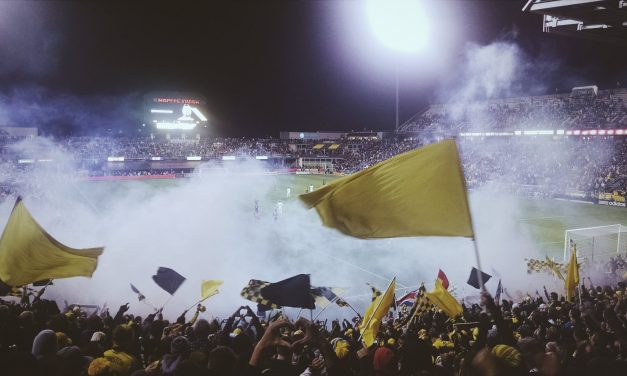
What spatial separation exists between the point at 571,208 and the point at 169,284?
29645 mm

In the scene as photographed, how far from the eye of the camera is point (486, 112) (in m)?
55.7

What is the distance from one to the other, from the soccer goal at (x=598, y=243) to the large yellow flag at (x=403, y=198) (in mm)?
14313

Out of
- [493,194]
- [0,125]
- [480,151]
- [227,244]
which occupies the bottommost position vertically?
[227,244]

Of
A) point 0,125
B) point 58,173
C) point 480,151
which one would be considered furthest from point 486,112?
point 0,125

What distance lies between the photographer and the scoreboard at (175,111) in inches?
2891

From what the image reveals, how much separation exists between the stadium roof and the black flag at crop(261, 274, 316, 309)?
5.91 meters

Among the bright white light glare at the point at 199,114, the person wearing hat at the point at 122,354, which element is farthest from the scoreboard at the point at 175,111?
the person wearing hat at the point at 122,354

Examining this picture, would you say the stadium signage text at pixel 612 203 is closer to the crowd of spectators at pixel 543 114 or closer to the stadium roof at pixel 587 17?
the crowd of spectators at pixel 543 114

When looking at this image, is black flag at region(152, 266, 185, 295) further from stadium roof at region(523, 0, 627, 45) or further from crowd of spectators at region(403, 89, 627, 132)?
crowd of spectators at region(403, 89, 627, 132)

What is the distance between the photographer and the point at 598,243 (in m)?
18.3

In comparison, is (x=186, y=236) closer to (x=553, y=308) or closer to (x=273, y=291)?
(x=273, y=291)

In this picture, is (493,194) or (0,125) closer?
(493,194)

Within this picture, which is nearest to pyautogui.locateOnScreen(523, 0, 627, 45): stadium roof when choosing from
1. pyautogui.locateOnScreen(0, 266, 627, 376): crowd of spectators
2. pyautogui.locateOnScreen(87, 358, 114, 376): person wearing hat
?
pyautogui.locateOnScreen(0, 266, 627, 376): crowd of spectators

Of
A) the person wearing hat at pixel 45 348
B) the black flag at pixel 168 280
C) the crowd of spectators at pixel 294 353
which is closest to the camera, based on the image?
the crowd of spectators at pixel 294 353
